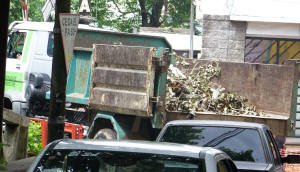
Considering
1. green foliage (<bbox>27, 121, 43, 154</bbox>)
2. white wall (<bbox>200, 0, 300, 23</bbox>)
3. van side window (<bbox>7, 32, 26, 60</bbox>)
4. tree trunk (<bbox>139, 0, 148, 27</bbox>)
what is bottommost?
green foliage (<bbox>27, 121, 43, 154</bbox>)

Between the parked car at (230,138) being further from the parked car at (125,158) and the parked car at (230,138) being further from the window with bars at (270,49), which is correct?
the window with bars at (270,49)

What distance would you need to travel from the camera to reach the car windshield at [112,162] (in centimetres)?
446

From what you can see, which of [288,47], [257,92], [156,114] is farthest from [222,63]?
[288,47]

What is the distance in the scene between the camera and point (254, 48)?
21.8 meters

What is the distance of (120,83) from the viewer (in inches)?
446

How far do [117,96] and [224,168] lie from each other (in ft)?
21.4

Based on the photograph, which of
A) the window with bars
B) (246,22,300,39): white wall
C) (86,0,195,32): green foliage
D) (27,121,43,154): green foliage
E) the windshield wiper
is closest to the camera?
the windshield wiper

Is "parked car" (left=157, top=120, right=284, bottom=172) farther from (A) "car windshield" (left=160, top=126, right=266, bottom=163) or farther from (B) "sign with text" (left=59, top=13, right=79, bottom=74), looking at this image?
(B) "sign with text" (left=59, top=13, right=79, bottom=74)

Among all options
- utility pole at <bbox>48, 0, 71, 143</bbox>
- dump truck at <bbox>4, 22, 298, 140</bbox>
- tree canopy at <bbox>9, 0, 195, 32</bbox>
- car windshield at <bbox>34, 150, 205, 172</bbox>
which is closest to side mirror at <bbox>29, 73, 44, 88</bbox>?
dump truck at <bbox>4, 22, 298, 140</bbox>

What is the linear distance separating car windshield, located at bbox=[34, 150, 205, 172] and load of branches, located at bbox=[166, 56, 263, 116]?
→ 6.89 m

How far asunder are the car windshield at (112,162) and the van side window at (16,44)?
990cm

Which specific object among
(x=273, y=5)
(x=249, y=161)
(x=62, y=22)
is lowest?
(x=249, y=161)

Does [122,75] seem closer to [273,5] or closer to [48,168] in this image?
[48,168]

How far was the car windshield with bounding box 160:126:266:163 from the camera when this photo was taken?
26.0 ft
